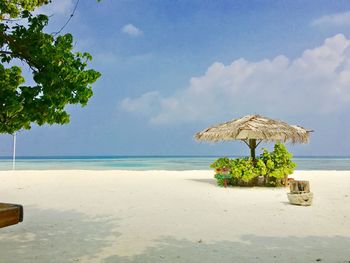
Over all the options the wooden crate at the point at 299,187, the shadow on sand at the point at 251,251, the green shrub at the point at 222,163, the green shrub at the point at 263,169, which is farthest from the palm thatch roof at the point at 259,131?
the shadow on sand at the point at 251,251

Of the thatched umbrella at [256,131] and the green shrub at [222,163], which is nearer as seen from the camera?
the thatched umbrella at [256,131]

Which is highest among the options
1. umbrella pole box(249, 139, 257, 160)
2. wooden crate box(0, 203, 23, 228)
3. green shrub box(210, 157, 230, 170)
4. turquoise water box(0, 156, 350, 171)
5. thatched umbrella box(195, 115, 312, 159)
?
thatched umbrella box(195, 115, 312, 159)

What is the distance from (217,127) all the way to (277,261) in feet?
35.5

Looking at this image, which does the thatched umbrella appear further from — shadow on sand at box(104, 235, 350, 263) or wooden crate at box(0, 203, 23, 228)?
wooden crate at box(0, 203, 23, 228)

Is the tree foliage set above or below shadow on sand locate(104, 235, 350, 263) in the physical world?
above

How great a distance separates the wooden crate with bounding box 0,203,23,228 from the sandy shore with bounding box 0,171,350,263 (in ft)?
6.51

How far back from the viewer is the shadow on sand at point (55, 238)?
5523mm

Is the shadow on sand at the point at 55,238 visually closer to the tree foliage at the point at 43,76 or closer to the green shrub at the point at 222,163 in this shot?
the tree foliage at the point at 43,76

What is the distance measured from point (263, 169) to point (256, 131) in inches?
57.1

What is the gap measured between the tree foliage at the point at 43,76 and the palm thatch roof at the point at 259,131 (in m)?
9.86

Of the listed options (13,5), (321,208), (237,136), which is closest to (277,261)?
(321,208)

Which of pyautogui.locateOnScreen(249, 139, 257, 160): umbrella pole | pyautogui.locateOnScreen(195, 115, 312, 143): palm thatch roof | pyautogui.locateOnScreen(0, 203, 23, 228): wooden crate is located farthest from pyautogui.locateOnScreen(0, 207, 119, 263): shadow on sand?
pyautogui.locateOnScreen(249, 139, 257, 160): umbrella pole

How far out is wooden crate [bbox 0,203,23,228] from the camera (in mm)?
3371

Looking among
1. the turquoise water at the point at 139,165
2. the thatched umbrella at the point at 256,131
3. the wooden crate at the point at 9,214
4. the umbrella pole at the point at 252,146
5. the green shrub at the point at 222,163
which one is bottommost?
the turquoise water at the point at 139,165
